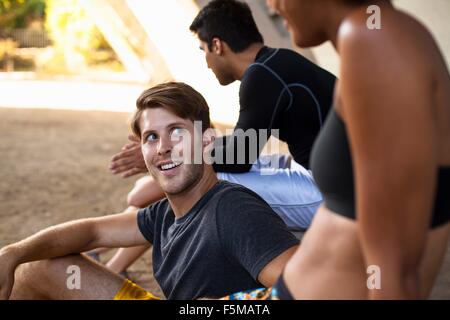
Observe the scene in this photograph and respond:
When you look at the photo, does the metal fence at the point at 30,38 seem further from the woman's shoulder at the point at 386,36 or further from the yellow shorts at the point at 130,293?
the woman's shoulder at the point at 386,36

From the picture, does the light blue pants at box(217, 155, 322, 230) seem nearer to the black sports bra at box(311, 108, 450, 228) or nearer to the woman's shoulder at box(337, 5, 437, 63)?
the black sports bra at box(311, 108, 450, 228)

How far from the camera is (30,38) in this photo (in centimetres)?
2788

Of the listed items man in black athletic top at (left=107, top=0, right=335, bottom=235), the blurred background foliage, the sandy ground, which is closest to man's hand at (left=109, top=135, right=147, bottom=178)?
man in black athletic top at (left=107, top=0, right=335, bottom=235)

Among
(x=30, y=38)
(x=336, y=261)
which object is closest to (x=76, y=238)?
(x=336, y=261)

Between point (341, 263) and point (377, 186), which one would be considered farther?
point (341, 263)

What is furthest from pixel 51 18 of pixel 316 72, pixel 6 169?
pixel 316 72

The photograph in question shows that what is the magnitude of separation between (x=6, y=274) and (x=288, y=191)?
1.32m

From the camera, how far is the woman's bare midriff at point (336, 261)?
1281mm

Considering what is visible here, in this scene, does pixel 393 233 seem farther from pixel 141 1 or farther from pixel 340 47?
pixel 141 1

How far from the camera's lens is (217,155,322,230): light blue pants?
9.73 ft

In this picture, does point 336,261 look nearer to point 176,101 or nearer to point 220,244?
point 220,244

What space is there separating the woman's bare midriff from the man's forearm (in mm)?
1261
